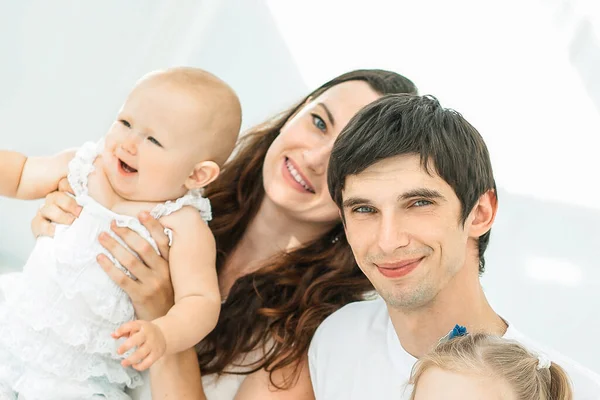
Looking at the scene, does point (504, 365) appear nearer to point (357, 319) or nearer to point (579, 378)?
point (579, 378)

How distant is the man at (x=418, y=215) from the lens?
4.78ft

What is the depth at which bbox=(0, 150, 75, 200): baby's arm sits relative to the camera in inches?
68.8

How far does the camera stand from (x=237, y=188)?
6.97 ft

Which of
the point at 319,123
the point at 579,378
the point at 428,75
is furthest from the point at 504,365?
the point at 428,75

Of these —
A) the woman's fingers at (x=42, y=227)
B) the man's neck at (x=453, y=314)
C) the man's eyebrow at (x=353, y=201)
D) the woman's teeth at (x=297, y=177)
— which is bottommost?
the man's neck at (x=453, y=314)

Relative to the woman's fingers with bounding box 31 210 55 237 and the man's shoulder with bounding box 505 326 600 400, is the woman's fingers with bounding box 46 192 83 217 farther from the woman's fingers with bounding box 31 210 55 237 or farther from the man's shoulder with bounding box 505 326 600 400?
the man's shoulder with bounding box 505 326 600 400

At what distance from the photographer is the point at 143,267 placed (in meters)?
1.69

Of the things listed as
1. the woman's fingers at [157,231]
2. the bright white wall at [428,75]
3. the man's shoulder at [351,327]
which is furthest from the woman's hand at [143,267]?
the bright white wall at [428,75]

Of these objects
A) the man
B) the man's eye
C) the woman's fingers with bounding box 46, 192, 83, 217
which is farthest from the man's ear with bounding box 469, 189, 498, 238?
the woman's fingers with bounding box 46, 192, 83, 217

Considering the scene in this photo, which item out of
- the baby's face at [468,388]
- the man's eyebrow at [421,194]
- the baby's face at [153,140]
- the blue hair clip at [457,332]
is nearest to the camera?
the baby's face at [468,388]

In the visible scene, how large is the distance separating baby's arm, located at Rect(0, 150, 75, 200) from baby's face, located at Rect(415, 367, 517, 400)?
2.92ft

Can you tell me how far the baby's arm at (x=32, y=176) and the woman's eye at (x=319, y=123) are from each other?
51 cm

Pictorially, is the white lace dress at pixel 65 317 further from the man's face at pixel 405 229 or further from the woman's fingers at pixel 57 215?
the man's face at pixel 405 229

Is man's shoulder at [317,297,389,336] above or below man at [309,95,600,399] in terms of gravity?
below
